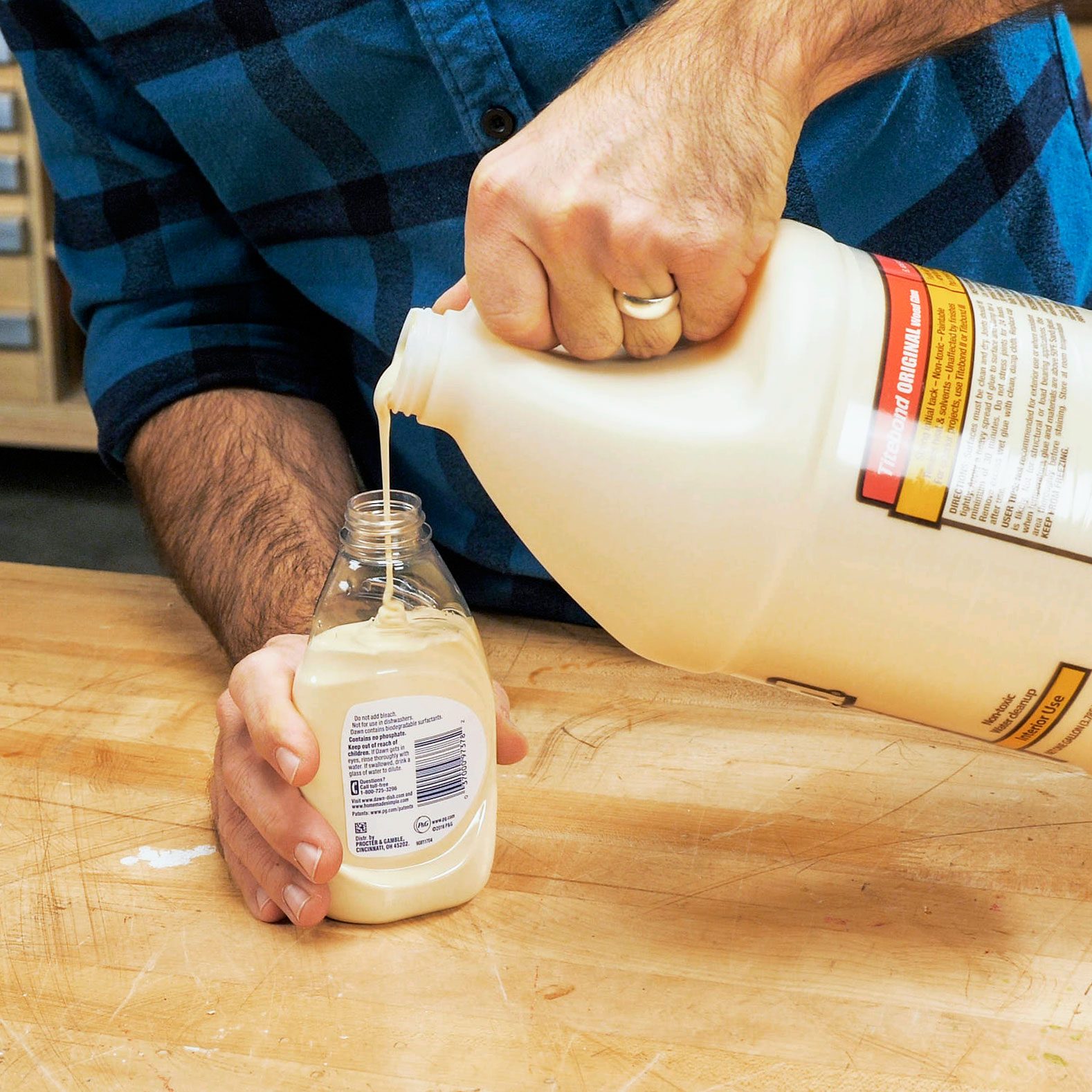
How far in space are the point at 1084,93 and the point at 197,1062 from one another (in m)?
0.84

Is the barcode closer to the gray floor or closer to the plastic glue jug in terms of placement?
the plastic glue jug

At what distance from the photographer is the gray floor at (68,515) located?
2160mm

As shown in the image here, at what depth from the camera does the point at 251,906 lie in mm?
572

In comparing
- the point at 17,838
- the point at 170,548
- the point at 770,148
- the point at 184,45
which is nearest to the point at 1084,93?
the point at 770,148

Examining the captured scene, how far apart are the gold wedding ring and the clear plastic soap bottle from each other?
145 mm

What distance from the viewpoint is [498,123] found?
30.1 inches

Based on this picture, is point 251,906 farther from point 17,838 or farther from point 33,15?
point 33,15

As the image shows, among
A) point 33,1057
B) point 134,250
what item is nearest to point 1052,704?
point 33,1057

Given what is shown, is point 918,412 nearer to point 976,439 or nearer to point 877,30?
point 976,439

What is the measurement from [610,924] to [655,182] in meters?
0.34

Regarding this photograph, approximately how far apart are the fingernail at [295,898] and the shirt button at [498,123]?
0.48m

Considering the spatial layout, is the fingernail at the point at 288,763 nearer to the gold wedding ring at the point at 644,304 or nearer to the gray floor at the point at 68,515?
the gold wedding ring at the point at 644,304

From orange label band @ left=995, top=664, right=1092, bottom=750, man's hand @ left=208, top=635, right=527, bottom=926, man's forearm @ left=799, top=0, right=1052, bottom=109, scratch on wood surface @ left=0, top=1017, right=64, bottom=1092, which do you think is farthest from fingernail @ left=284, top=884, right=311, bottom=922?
man's forearm @ left=799, top=0, right=1052, bottom=109

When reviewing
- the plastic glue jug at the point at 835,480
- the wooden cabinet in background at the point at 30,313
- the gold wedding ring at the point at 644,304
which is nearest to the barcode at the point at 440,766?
the plastic glue jug at the point at 835,480
